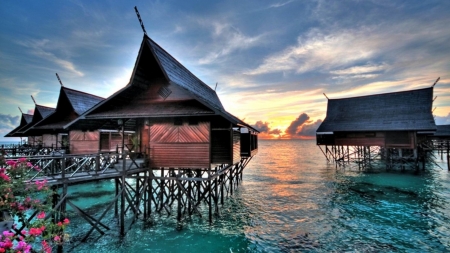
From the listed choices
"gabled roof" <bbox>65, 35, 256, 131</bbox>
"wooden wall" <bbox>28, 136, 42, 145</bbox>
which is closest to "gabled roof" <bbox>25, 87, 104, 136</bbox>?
"wooden wall" <bbox>28, 136, 42, 145</bbox>

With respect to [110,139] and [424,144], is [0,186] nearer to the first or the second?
[110,139]

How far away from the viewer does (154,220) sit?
37.5ft

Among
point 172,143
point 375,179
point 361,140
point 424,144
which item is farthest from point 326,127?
point 172,143

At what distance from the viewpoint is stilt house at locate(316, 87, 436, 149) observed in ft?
73.6

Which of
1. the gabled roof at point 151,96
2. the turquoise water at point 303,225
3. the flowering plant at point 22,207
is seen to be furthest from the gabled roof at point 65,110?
the flowering plant at point 22,207

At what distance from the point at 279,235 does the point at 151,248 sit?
559 centimetres

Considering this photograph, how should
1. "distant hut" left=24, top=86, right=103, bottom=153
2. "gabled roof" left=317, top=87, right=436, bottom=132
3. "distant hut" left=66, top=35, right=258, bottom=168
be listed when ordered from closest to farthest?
"distant hut" left=66, top=35, right=258, bottom=168 < "distant hut" left=24, top=86, right=103, bottom=153 < "gabled roof" left=317, top=87, right=436, bottom=132

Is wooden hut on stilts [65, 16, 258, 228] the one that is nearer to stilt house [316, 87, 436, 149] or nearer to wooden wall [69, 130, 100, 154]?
wooden wall [69, 130, 100, 154]

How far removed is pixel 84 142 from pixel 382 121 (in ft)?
98.7

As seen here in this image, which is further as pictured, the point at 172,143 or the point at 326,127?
the point at 326,127

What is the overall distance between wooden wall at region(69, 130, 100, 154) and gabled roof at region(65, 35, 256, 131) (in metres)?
7.52

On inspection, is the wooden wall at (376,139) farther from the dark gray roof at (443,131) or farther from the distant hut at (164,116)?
the dark gray roof at (443,131)

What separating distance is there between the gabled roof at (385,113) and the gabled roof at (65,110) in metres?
26.3

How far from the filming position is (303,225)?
11.0 meters
